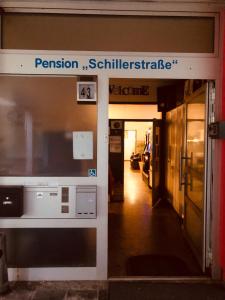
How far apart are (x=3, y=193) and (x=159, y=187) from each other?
4931 mm

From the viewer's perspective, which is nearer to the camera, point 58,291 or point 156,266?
point 58,291

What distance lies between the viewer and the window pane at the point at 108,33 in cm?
328

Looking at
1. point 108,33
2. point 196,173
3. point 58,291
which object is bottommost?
point 58,291

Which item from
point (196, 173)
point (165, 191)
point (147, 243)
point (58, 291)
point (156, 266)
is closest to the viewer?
point (58, 291)

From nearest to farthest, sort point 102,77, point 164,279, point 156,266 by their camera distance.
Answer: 1. point 102,77
2. point 164,279
3. point 156,266

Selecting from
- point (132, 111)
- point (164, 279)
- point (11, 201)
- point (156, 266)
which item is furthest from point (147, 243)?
point (132, 111)

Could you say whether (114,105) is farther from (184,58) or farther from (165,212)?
(184,58)

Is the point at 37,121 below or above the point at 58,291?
above

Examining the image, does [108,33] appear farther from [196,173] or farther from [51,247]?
[51,247]

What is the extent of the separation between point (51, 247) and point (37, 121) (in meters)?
1.37

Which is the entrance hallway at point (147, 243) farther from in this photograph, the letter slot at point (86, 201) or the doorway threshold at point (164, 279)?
the letter slot at point (86, 201)

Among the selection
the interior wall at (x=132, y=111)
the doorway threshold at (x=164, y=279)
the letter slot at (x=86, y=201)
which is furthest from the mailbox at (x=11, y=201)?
the interior wall at (x=132, y=111)

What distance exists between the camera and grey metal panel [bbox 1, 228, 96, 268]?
3338 mm

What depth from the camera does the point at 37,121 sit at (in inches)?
130
